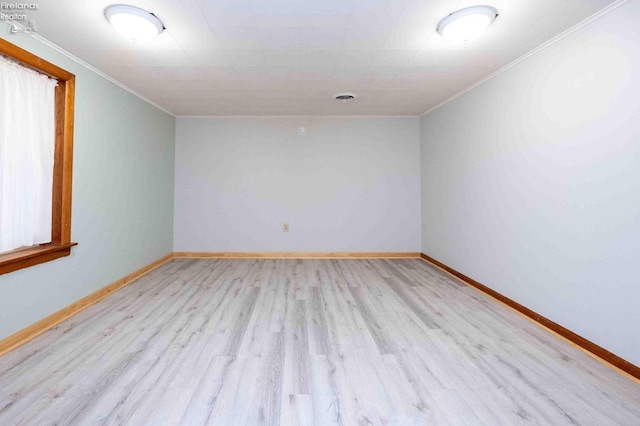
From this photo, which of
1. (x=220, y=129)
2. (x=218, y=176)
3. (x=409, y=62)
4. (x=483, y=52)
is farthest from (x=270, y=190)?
(x=483, y=52)

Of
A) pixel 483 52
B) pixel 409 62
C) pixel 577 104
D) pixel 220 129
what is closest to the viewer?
pixel 577 104

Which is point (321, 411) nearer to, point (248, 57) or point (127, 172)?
point (248, 57)

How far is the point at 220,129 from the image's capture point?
16.5 ft

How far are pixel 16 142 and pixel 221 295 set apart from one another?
2.10 m

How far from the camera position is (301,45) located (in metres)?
2.51

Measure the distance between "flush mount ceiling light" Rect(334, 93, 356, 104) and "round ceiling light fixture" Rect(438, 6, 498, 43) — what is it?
1.64m

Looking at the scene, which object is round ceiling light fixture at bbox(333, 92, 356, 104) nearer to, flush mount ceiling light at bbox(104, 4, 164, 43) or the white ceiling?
the white ceiling

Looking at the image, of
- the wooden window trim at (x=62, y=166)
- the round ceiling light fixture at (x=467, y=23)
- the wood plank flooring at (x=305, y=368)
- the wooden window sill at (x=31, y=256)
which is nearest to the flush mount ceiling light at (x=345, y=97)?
the round ceiling light fixture at (x=467, y=23)

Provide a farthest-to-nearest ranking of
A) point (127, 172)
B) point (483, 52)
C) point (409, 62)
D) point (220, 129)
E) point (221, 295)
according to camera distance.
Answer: point (220, 129) < point (127, 172) < point (221, 295) < point (409, 62) < point (483, 52)

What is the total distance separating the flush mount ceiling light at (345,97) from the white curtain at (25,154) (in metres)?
2.88

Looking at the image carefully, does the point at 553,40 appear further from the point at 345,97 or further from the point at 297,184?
A: the point at 297,184

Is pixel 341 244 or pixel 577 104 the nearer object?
pixel 577 104

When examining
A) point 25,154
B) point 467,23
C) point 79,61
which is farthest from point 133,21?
point 467,23

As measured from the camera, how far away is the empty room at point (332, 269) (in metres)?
1.68
